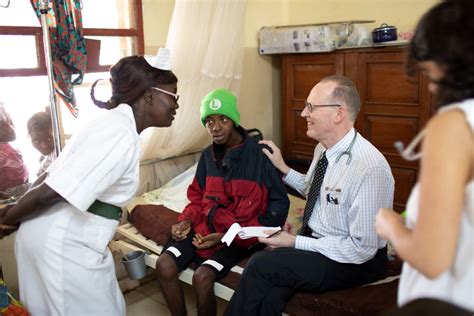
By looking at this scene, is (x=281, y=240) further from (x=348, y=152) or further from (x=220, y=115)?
(x=220, y=115)

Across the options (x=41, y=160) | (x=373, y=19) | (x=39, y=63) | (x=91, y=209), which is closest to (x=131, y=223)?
(x=41, y=160)

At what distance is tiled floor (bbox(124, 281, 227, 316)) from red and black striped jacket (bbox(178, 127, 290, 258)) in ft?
1.69

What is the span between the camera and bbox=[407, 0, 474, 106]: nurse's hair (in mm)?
819

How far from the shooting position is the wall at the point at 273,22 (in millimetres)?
3189

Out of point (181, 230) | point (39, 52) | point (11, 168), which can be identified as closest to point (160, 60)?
point (181, 230)

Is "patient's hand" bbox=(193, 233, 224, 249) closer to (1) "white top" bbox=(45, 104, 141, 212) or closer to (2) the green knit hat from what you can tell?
(2) the green knit hat

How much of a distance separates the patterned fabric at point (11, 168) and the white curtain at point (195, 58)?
715 millimetres

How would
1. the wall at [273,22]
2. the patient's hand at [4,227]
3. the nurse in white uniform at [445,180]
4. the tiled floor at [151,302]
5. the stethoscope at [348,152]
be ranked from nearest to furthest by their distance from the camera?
the nurse in white uniform at [445,180], the patient's hand at [4,227], the stethoscope at [348,152], the tiled floor at [151,302], the wall at [273,22]

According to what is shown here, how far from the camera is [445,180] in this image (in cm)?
81

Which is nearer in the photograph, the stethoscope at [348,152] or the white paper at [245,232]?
the stethoscope at [348,152]

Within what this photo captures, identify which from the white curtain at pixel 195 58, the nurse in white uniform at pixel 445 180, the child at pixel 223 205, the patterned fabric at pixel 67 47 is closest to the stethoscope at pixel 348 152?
the child at pixel 223 205

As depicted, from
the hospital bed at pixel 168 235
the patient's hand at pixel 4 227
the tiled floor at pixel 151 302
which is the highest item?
the patient's hand at pixel 4 227

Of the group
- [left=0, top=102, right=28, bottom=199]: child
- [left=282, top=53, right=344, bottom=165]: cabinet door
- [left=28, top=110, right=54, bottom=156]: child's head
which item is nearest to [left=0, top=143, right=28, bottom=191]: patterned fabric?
[left=0, top=102, right=28, bottom=199]: child

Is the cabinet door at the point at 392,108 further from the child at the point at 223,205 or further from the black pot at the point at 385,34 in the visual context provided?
the child at the point at 223,205
